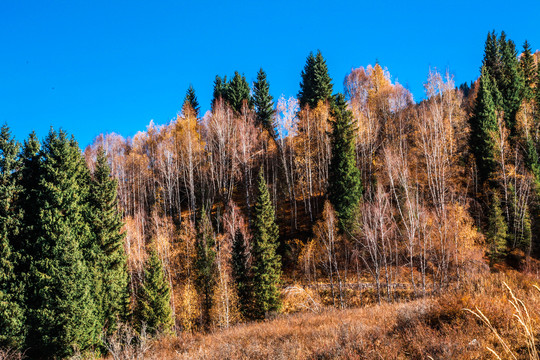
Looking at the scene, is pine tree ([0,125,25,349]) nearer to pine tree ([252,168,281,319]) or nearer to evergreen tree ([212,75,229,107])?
pine tree ([252,168,281,319])

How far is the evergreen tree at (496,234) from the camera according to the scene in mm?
26734

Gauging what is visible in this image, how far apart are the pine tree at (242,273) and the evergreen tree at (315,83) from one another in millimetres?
25592

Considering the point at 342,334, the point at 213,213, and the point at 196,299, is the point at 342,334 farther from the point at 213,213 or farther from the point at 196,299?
the point at 213,213

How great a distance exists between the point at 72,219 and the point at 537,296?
1054 inches

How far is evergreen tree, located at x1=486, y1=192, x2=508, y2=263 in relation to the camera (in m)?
26.7

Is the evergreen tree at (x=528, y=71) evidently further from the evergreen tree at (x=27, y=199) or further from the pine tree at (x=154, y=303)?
the evergreen tree at (x=27, y=199)

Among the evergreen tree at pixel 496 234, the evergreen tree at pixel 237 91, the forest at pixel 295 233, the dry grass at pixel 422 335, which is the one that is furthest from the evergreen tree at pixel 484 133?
the evergreen tree at pixel 237 91

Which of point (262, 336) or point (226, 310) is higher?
point (262, 336)

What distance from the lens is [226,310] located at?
25.9 m

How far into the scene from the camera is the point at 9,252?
63.9ft

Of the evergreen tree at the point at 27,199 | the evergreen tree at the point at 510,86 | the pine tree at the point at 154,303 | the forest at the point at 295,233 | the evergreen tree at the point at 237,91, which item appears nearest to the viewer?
the forest at the point at 295,233

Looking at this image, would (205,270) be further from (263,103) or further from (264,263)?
(263,103)

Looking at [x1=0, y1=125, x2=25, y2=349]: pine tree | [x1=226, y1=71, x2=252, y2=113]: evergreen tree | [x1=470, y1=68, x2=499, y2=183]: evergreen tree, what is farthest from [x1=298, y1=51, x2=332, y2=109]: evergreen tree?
[x1=0, y1=125, x2=25, y2=349]: pine tree

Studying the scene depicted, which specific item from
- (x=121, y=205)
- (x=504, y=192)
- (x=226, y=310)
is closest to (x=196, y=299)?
(x=226, y=310)
